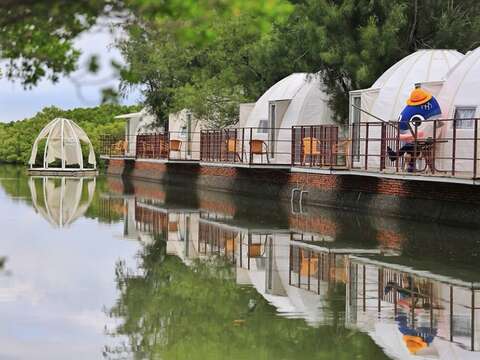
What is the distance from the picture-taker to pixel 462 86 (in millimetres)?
23422

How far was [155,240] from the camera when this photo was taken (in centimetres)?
2017

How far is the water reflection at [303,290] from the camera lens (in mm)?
9586

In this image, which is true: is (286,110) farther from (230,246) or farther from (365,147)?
(230,246)

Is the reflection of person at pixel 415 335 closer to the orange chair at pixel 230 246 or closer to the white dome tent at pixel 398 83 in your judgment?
the orange chair at pixel 230 246

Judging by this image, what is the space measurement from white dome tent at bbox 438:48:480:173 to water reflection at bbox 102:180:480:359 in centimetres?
186

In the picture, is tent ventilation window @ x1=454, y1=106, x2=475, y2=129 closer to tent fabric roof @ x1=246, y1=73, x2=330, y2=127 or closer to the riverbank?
the riverbank

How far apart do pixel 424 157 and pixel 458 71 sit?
283cm

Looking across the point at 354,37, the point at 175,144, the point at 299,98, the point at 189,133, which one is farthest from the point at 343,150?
the point at 189,133

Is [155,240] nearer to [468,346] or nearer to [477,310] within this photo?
[477,310]

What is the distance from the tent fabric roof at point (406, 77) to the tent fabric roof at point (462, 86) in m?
2.62

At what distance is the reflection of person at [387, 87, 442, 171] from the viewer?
23250mm

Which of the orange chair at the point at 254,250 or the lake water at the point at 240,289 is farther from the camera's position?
the orange chair at the point at 254,250

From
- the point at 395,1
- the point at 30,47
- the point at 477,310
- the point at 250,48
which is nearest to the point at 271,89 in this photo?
the point at 250,48

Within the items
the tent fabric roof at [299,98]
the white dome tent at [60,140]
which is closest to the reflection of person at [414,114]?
the tent fabric roof at [299,98]
